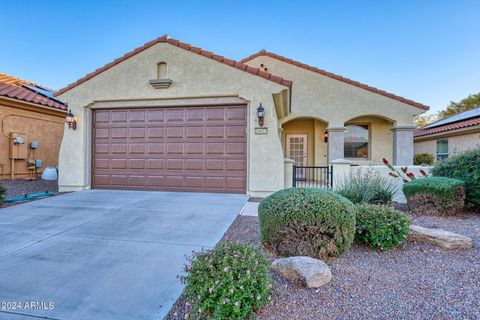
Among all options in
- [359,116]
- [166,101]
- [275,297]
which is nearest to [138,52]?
[166,101]

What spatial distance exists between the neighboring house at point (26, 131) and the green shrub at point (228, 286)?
11.3 meters

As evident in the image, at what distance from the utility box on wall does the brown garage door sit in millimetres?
4117

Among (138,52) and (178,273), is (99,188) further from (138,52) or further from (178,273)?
(178,273)

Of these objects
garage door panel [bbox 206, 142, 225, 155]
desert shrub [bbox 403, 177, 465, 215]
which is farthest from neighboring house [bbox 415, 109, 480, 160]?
garage door panel [bbox 206, 142, 225, 155]

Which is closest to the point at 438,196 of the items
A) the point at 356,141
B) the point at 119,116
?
the point at 356,141

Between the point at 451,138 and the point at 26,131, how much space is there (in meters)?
20.3

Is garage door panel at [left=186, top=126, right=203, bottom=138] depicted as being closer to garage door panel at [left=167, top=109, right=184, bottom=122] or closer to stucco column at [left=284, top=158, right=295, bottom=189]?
garage door panel at [left=167, top=109, right=184, bottom=122]

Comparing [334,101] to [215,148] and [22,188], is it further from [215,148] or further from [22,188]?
[22,188]

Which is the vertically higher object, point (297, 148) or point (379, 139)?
point (379, 139)

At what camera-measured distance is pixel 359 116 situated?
1104cm

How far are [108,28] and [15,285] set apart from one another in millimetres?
10643

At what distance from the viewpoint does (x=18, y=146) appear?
9.80 metres

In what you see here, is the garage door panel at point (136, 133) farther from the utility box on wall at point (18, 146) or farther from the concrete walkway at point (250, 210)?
the utility box on wall at point (18, 146)

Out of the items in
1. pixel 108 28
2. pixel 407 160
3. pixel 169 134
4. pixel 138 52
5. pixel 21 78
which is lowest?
pixel 407 160
